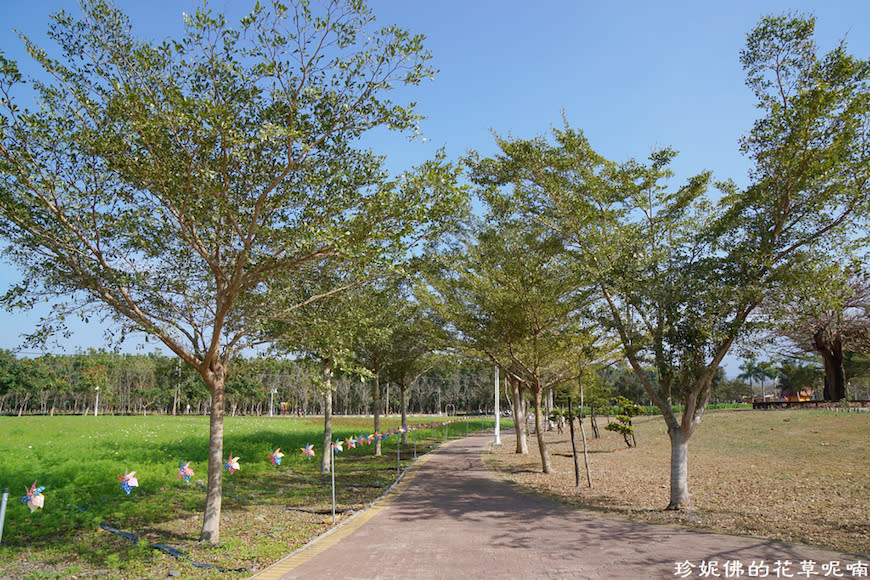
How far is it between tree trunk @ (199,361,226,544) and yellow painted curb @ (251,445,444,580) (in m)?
1.47

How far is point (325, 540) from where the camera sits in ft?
26.6

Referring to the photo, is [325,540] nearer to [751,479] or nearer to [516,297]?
[516,297]

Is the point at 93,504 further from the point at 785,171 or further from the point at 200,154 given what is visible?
the point at 785,171

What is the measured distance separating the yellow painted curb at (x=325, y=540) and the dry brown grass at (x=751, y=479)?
169 inches

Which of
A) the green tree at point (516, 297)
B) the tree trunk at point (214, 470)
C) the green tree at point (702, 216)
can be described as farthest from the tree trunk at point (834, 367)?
the tree trunk at point (214, 470)

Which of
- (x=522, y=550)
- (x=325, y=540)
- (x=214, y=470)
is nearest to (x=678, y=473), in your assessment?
(x=522, y=550)

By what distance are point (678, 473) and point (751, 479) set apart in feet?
15.1

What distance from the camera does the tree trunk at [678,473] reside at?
10.0 meters

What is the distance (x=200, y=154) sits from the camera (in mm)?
7082

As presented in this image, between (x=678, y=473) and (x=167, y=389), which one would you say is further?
(x=167, y=389)

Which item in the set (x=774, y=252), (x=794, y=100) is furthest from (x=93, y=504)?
(x=794, y=100)

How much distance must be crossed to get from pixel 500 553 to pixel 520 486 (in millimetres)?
6847

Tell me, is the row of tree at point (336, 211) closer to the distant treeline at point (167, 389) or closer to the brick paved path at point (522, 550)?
the brick paved path at point (522, 550)

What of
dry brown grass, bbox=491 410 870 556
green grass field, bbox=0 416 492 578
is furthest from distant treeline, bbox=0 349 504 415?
green grass field, bbox=0 416 492 578
